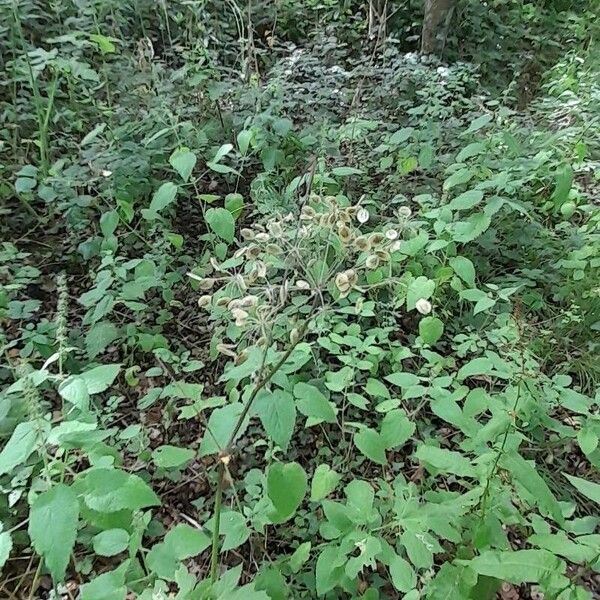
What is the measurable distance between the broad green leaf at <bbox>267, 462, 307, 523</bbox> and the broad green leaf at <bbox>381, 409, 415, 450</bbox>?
348 mm

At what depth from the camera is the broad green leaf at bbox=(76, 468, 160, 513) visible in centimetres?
111

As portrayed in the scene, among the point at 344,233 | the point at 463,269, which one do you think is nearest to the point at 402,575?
the point at 344,233

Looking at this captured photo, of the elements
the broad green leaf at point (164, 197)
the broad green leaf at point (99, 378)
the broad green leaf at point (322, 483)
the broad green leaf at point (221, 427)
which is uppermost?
the broad green leaf at point (99, 378)

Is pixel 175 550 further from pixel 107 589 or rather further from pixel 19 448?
pixel 19 448

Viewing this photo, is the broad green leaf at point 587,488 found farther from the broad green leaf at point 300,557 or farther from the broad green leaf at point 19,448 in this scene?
the broad green leaf at point 19,448

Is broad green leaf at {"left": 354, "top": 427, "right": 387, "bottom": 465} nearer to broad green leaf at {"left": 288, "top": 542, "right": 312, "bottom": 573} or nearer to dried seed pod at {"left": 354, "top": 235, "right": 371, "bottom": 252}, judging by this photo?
broad green leaf at {"left": 288, "top": 542, "right": 312, "bottom": 573}

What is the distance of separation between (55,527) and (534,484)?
950 mm

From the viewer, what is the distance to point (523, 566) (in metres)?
1.18

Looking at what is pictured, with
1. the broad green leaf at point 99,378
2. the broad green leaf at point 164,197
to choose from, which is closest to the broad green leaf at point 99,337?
the broad green leaf at point 164,197

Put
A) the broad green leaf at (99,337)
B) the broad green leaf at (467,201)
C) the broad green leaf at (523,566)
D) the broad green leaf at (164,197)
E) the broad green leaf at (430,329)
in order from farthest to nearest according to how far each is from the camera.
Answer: the broad green leaf at (164,197) → the broad green leaf at (467,201) → the broad green leaf at (99,337) → the broad green leaf at (430,329) → the broad green leaf at (523,566)

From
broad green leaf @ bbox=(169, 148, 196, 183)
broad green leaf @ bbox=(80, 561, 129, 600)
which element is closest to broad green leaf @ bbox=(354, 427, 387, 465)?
broad green leaf @ bbox=(80, 561, 129, 600)

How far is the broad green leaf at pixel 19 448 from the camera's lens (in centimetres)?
109

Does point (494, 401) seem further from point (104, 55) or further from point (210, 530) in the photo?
point (104, 55)

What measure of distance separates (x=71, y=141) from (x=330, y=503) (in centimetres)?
218
